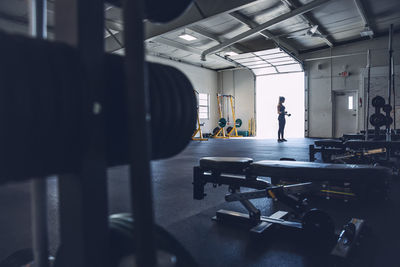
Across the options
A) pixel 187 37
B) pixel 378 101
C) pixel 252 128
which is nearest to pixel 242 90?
pixel 252 128

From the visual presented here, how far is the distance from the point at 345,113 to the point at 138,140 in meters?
10.7

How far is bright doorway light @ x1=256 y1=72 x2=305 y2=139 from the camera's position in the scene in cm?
1085

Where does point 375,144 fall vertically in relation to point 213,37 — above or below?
below

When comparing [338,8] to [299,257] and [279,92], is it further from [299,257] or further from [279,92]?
[299,257]

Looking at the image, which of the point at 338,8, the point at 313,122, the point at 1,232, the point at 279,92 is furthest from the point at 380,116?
the point at 279,92

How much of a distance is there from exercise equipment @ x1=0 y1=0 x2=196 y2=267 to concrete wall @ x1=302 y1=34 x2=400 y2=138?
33.2 ft

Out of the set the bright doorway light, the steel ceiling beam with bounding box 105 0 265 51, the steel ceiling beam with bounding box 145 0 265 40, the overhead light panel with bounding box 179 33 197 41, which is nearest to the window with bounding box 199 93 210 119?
the bright doorway light

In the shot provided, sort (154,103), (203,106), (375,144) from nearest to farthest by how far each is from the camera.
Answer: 1. (154,103)
2. (375,144)
3. (203,106)

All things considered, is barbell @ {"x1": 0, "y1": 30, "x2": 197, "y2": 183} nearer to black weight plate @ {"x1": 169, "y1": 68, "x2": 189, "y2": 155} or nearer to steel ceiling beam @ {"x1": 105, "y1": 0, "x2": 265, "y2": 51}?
black weight plate @ {"x1": 169, "y1": 68, "x2": 189, "y2": 155}

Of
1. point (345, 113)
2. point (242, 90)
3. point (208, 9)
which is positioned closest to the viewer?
point (208, 9)

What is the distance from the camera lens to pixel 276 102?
1155 centimetres

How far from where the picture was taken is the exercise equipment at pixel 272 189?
1.50 meters

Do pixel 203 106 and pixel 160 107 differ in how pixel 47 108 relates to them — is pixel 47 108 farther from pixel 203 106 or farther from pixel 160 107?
pixel 203 106

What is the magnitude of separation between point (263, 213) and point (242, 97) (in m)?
10.7
